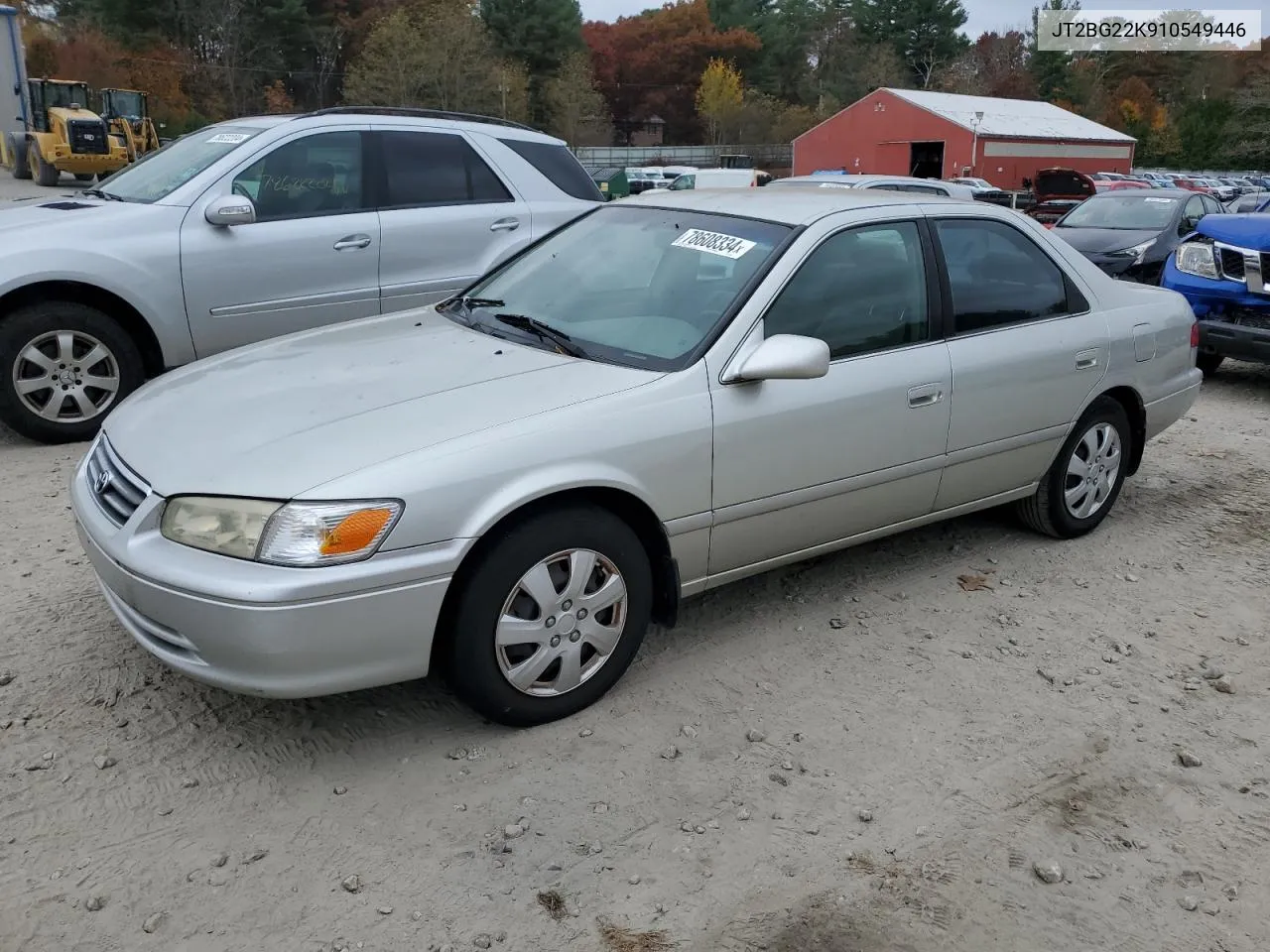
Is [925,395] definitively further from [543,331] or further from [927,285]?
[543,331]

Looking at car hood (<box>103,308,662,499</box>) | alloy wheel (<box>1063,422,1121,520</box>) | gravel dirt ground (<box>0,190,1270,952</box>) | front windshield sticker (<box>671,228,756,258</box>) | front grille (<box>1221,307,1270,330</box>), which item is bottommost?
gravel dirt ground (<box>0,190,1270,952</box>)

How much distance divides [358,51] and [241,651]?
65623 mm

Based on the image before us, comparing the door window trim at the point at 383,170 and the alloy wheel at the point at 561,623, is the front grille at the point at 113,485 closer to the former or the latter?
the alloy wheel at the point at 561,623

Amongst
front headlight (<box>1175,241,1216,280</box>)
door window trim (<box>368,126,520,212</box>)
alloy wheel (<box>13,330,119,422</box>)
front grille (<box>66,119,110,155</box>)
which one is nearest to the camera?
alloy wheel (<box>13,330,119,422</box>)

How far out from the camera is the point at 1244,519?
5.41m

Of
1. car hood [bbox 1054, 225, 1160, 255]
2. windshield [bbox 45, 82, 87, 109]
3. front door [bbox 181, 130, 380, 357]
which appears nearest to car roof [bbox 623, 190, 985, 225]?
front door [bbox 181, 130, 380, 357]

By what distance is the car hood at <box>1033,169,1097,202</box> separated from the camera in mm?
29595

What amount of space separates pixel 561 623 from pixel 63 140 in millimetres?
29150

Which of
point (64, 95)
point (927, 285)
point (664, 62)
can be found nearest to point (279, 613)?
point (927, 285)

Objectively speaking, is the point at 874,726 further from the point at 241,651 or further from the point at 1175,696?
the point at 241,651

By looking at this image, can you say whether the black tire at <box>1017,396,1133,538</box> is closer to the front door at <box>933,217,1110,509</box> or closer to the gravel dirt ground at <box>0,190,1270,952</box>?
the front door at <box>933,217,1110,509</box>

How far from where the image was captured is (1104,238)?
1237cm

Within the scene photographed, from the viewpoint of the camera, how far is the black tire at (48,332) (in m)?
5.51

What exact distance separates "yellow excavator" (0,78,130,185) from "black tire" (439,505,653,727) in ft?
94.2
